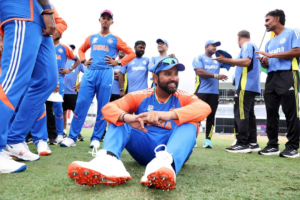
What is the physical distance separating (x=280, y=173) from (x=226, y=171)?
0.49m

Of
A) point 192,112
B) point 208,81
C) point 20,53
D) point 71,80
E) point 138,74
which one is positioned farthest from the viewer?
point 71,80

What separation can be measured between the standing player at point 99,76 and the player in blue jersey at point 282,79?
8.13 ft

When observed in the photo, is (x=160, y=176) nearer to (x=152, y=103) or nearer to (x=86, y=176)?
(x=86, y=176)

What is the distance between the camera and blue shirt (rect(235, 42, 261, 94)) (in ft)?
14.1

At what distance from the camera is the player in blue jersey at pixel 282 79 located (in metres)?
3.60

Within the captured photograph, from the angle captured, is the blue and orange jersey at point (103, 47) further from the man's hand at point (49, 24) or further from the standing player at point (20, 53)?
the man's hand at point (49, 24)

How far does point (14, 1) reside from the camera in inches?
84.3

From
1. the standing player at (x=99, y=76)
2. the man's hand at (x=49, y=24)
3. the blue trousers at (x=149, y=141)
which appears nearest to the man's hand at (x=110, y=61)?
the standing player at (x=99, y=76)

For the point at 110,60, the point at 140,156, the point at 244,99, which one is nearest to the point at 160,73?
the point at 140,156

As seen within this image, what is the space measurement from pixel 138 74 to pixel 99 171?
4564 mm

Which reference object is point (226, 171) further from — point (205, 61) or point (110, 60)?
point (205, 61)

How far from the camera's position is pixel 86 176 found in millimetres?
1426

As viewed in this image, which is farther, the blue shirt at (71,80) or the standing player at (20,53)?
the blue shirt at (71,80)

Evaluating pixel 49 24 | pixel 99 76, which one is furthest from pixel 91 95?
pixel 49 24
